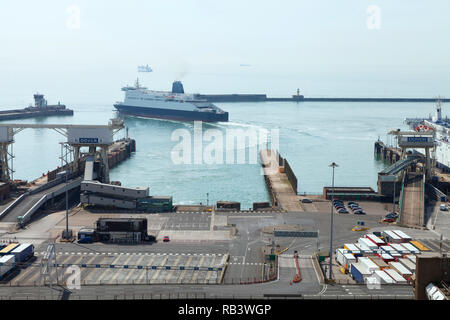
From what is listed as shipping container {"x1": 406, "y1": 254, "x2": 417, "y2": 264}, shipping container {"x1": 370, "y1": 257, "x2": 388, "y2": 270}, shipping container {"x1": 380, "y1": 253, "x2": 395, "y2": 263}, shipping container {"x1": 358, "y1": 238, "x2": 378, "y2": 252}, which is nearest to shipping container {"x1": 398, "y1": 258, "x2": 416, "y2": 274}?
shipping container {"x1": 406, "y1": 254, "x2": 417, "y2": 264}

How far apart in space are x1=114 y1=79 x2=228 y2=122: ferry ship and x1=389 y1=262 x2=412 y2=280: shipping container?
13371 cm

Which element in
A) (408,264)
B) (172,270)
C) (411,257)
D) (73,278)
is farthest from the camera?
(411,257)

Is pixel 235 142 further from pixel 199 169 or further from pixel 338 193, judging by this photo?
pixel 338 193

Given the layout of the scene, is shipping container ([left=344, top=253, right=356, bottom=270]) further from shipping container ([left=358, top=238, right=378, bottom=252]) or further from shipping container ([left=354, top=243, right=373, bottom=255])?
shipping container ([left=358, top=238, right=378, bottom=252])

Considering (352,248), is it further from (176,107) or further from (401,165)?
(176,107)

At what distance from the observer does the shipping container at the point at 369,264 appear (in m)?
39.3

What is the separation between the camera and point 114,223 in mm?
49312

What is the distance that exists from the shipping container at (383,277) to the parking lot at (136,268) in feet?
38.3

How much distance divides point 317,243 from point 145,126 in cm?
13097

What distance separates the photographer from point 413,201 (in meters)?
62.0

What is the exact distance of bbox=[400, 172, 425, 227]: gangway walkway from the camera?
186 ft

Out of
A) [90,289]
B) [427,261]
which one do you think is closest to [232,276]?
[90,289]

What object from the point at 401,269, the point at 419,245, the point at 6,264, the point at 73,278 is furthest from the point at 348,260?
the point at 6,264

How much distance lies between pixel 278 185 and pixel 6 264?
47.4 metres
